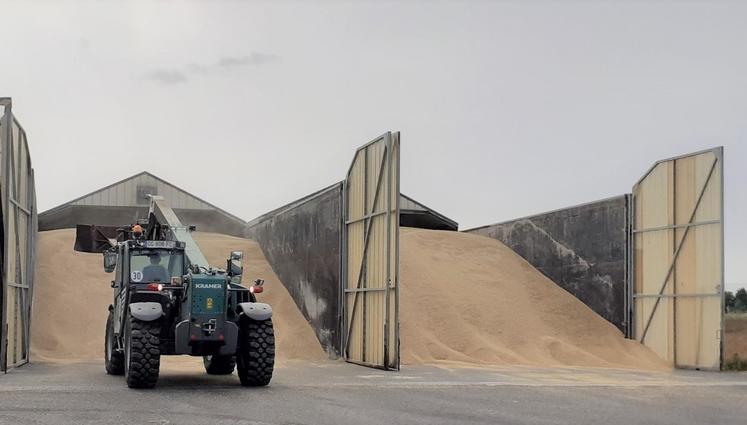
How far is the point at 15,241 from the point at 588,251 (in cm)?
1618

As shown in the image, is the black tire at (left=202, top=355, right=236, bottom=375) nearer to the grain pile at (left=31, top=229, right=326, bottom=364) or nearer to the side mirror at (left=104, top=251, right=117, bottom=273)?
the side mirror at (left=104, top=251, right=117, bottom=273)

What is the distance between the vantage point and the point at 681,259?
2398 centimetres

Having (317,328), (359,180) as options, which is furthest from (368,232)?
(317,328)

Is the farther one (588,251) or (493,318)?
(588,251)

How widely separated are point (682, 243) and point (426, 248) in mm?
9670

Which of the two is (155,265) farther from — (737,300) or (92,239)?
(737,300)

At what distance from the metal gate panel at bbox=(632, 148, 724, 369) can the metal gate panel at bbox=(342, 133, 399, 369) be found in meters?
7.71

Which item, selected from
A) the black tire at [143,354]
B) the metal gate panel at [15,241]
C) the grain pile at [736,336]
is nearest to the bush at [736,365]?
the grain pile at [736,336]

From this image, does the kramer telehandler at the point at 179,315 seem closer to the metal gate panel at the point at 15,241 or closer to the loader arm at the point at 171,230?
the loader arm at the point at 171,230

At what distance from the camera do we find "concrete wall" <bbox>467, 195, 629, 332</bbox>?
87.2ft

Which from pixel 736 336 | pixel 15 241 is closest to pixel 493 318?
pixel 736 336

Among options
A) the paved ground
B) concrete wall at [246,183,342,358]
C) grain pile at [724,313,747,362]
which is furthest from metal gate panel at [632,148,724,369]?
concrete wall at [246,183,342,358]

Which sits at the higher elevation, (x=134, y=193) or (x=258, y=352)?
(x=134, y=193)

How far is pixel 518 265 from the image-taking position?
31.0m
